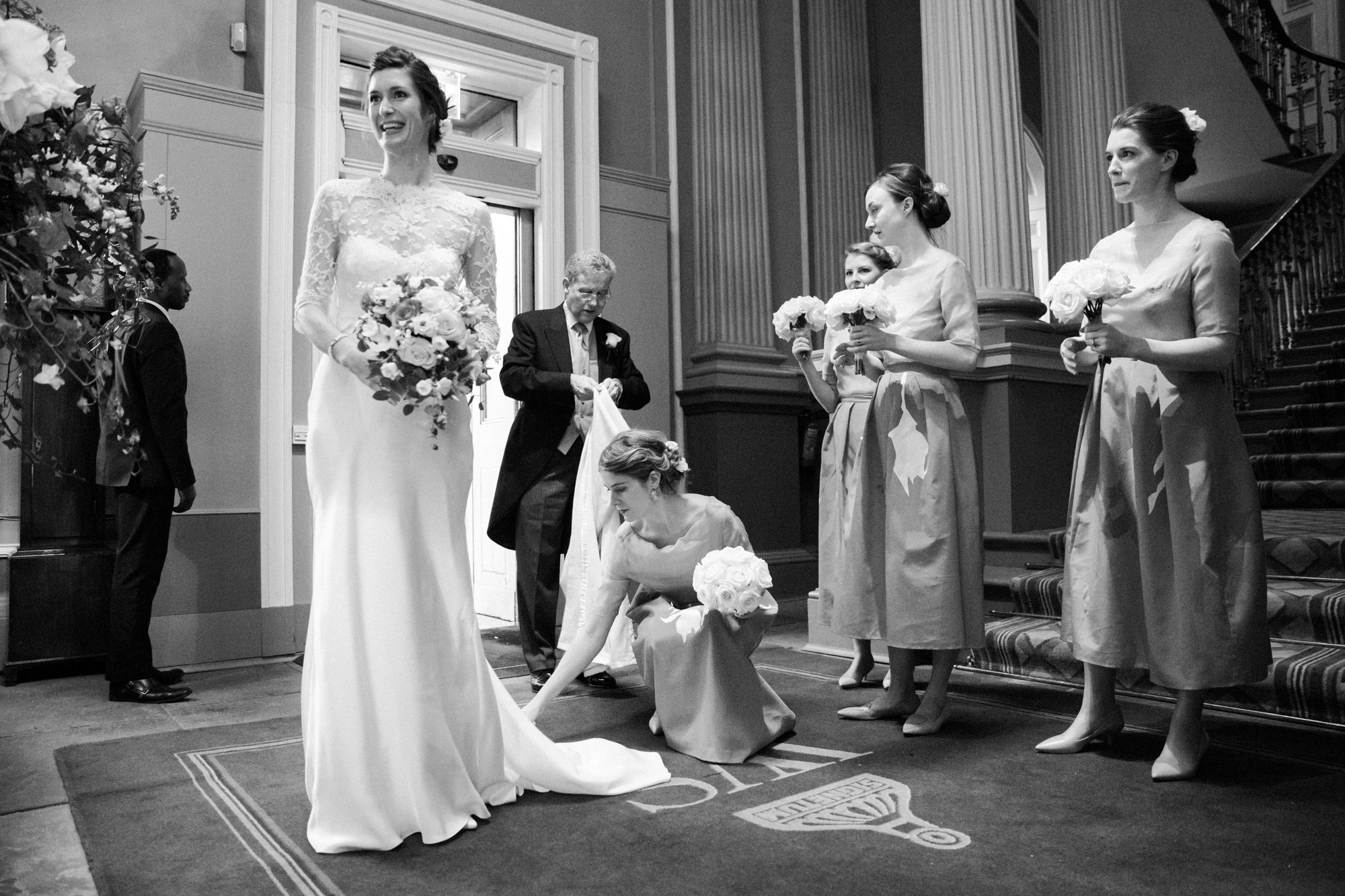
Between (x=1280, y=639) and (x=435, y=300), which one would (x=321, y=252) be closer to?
(x=435, y=300)

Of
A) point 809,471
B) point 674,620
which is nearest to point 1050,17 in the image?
point 809,471

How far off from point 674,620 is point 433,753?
94 cm

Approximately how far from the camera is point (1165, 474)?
275 centimetres

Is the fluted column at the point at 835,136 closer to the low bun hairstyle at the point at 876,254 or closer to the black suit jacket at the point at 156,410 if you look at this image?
the low bun hairstyle at the point at 876,254

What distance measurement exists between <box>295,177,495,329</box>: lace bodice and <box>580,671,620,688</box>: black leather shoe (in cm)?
207

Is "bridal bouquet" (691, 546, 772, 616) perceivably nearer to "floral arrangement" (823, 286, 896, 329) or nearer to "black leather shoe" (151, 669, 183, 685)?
"floral arrangement" (823, 286, 896, 329)

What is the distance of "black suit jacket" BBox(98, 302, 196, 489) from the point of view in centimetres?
420

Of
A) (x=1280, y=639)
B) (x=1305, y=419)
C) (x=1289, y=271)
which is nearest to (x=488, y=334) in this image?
(x=1280, y=639)

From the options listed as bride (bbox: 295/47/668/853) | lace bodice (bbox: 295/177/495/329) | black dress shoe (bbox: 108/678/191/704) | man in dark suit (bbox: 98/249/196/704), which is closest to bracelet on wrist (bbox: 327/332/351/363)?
bride (bbox: 295/47/668/853)

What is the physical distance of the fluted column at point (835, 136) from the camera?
26.5ft

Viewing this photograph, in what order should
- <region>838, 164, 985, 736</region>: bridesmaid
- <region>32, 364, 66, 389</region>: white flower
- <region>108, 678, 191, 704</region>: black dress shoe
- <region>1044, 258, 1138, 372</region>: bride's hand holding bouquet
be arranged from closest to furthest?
<region>32, 364, 66, 389</region>: white flower
<region>1044, 258, 1138, 372</region>: bride's hand holding bouquet
<region>838, 164, 985, 736</region>: bridesmaid
<region>108, 678, 191, 704</region>: black dress shoe

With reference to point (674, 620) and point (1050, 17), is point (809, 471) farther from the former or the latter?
point (674, 620)

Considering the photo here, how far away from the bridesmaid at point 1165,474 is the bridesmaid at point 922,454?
0.39 m

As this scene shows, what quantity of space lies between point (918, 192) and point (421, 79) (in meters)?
1.74
